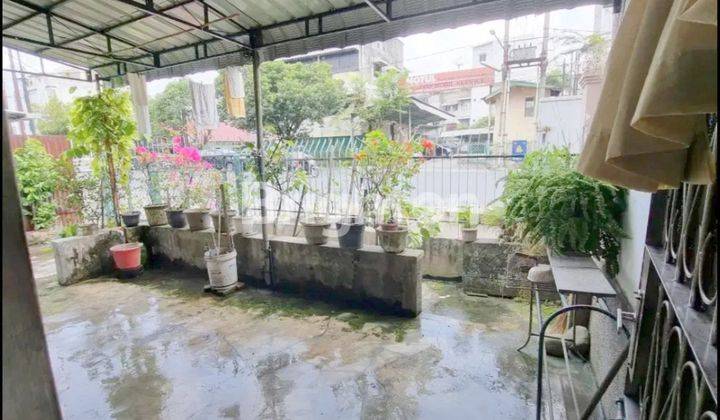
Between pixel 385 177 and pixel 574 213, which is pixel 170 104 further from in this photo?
pixel 574 213

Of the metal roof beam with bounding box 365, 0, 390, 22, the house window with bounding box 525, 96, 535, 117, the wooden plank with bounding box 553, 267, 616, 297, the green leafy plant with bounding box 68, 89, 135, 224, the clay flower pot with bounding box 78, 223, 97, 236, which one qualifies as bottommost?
the clay flower pot with bounding box 78, 223, 97, 236

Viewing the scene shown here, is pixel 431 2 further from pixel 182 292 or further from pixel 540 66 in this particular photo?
pixel 540 66

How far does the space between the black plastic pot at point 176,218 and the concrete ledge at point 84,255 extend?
0.79m

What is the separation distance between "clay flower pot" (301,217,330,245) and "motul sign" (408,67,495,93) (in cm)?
2036

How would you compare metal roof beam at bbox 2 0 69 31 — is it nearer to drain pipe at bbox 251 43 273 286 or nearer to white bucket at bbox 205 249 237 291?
drain pipe at bbox 251 43 273 286

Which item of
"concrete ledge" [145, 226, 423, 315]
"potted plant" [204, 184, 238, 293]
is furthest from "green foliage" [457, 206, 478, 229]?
"potted plant" [204, 184, 238, 293]

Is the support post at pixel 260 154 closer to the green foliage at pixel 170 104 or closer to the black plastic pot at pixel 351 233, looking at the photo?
the black plastic pot at pixel 351 233

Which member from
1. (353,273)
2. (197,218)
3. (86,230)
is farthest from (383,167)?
(86,230)

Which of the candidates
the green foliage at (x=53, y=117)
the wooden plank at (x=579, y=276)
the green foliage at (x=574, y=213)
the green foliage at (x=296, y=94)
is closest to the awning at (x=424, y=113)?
the green foliage at (x=296, y=94)

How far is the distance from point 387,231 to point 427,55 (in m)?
13.8

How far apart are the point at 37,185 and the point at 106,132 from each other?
3039mm

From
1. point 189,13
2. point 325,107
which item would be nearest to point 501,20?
point 189,13

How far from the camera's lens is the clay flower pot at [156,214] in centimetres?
523

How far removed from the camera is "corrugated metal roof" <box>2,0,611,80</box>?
3131mm
